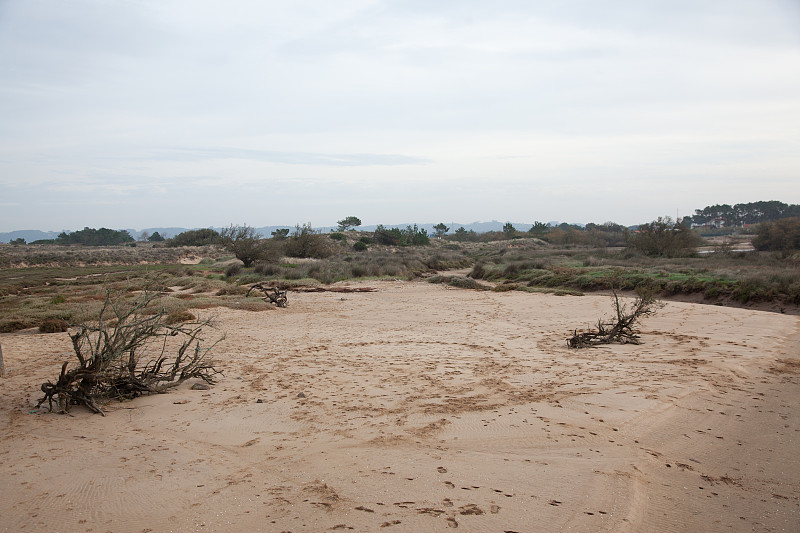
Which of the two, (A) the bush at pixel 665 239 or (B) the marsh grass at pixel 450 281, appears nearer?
(B) the marsh grass at pixel 450 281

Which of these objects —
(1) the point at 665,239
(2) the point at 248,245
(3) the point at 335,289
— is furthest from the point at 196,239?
(1) the point at 665,239

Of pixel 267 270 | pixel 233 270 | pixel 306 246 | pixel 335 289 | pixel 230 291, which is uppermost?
pixel 306 246

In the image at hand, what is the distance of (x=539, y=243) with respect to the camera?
64.3m

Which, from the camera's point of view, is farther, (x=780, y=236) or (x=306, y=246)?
(x=306, y=246)

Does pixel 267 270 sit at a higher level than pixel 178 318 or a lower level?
higher

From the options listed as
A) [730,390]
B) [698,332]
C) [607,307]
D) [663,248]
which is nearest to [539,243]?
[663,248]

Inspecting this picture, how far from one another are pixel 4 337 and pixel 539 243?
199 feet

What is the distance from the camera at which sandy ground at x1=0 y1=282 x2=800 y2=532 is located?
3303mm

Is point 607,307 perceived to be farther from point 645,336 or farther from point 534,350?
point 534,350

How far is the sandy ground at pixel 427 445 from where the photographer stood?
330 cm

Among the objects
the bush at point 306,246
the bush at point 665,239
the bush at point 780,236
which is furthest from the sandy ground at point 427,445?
the bush at point 306,246

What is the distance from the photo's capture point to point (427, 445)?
441 centimetres

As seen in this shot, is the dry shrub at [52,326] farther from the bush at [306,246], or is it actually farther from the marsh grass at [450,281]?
the bush at [306,246]

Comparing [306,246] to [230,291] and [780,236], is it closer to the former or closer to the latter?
[230,291]
